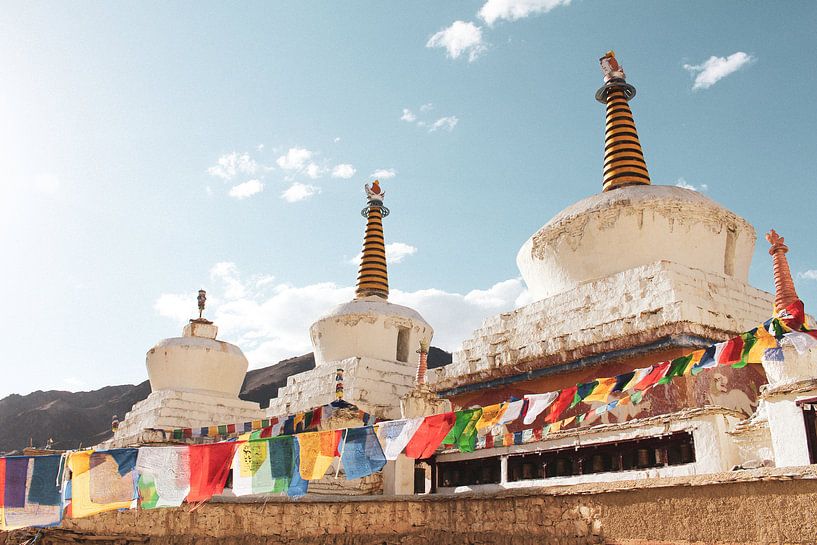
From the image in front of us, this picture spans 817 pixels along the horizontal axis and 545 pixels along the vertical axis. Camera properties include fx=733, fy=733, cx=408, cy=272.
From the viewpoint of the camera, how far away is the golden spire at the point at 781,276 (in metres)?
9.72

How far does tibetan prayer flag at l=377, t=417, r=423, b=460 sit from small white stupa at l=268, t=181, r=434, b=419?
7389 mm

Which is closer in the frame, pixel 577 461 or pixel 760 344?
pixel 760 344

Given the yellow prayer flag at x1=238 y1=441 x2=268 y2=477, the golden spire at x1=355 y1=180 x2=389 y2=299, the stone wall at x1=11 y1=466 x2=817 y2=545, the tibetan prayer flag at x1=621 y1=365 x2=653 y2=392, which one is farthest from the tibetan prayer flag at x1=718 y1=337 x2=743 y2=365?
the golden spire at x1=355 y1=180 x2=389 y2=299

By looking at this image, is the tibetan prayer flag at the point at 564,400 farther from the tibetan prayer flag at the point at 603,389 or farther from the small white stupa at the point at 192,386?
the small white stupa at the point at 192,386

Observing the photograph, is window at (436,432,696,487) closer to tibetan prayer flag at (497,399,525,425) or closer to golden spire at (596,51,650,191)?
tibetan prayer flag at (497,399,525,425)

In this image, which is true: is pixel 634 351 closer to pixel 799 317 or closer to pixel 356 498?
pixel 799 317

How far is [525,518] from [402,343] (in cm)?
1041

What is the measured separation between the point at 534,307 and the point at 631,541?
584cm

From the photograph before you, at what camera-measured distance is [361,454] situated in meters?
8.37

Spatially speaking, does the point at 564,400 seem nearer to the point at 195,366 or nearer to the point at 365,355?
the point at 365,355

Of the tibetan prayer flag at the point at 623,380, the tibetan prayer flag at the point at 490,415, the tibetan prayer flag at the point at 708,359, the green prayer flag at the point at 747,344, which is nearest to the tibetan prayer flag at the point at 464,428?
the tibetan prayer flag at the point at 490,415

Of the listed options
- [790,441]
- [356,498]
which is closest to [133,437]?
[356,498]

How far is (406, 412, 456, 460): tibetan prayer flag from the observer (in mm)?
8164

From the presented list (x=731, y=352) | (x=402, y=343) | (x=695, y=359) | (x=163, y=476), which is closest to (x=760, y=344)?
(x=731, y=352)
